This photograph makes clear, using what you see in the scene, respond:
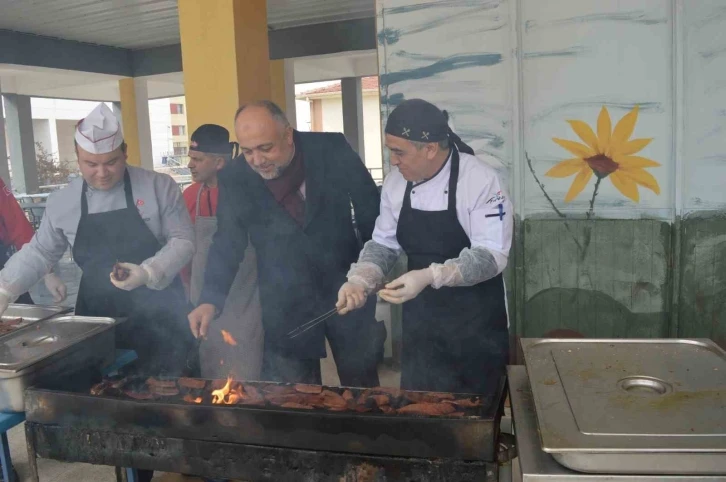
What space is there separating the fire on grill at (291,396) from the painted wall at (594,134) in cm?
203

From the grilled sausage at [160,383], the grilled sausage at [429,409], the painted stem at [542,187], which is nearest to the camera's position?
the grilled sausage at [429,409]

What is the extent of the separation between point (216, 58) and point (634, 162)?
3093 mm

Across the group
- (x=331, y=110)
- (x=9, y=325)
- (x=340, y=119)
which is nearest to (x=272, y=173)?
(x=9, y=325)

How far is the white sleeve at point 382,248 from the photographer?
99.8 inches

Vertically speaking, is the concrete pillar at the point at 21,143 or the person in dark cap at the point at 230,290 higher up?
the concrete pillar at the point at 21,143

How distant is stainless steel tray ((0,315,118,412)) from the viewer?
2203mm

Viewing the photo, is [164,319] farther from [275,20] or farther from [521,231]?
[275,20]

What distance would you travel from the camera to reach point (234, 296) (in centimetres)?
323

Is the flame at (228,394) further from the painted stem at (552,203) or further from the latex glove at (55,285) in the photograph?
the painted stem at (552,203)

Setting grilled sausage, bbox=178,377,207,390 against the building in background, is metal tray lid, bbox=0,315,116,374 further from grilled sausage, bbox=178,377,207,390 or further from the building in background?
the building in background

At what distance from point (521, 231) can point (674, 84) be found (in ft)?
4.11

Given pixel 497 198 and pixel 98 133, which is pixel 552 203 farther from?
pixel 98 133

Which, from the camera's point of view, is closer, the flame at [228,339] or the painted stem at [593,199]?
the flame at [228,339]

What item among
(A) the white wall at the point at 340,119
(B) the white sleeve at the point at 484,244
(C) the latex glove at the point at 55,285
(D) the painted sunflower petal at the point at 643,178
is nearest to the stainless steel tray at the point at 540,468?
(B) the white sleeve at the point at 484,244
